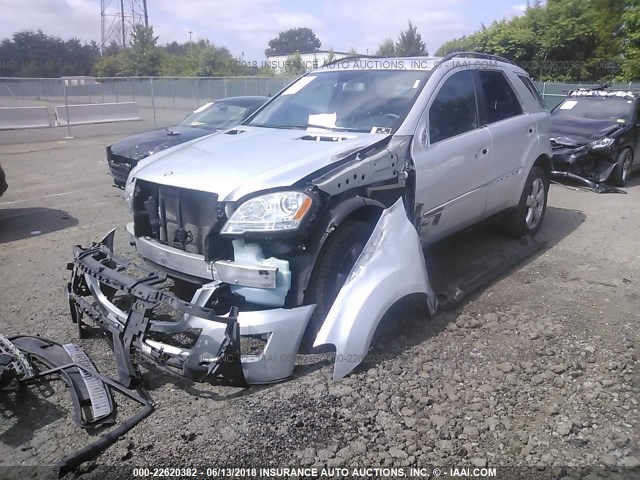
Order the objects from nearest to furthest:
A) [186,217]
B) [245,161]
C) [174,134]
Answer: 1. [186,217]
2. [245,161]
3. [174,134]

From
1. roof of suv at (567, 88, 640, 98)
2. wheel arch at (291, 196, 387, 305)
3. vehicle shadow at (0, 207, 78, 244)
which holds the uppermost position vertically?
roof of suv at (567, 88, 640, 98)

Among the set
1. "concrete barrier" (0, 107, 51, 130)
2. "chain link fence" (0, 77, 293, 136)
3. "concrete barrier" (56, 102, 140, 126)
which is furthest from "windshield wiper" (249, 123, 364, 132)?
"chain link fence" (0, 77, 293, 136)

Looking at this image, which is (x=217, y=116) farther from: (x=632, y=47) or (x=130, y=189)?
(x=632, y=47)

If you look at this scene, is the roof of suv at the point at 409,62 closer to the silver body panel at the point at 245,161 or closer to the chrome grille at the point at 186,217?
the silver body panel at the point at 245,161

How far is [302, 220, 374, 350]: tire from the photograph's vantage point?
3439mm

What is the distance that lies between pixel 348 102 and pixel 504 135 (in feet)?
5.52

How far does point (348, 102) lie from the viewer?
4684mm

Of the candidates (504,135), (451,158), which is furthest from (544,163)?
(451,158)

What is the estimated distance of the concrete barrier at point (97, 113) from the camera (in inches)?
677

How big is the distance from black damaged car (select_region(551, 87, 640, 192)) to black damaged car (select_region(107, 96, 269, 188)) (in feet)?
17.5

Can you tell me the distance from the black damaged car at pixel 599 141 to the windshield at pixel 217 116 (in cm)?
551

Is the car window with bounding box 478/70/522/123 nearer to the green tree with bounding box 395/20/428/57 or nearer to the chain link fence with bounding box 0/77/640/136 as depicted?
the chain link fence with bounding box 0/77/640/136

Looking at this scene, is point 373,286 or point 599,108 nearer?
point 373,286

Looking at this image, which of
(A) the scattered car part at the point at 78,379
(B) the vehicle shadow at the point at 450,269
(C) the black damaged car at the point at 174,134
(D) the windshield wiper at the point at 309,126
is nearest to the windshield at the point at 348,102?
(D) the windshield wiper at the point at 309,126
